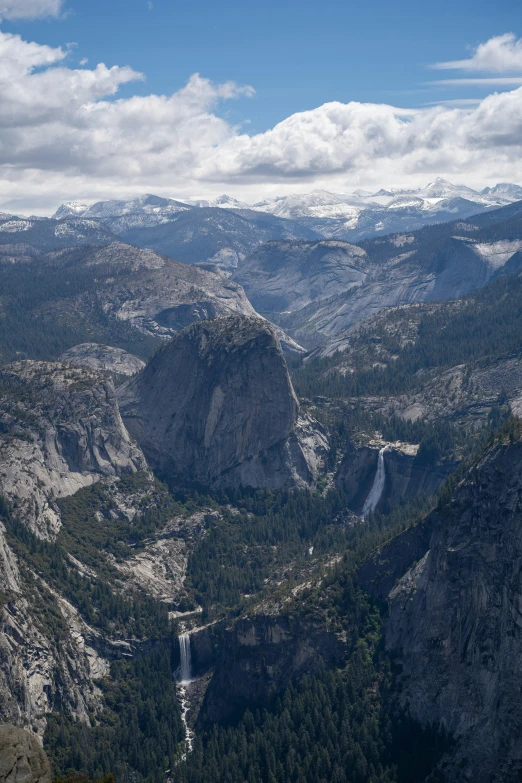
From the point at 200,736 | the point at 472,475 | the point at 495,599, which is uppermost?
the point at 472,475

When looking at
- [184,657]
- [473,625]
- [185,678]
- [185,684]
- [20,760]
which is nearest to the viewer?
[20,760]

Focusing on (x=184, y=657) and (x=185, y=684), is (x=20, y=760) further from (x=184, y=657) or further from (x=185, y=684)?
(x=184, y=657)

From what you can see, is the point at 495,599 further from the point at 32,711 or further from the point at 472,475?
the point at 32,711

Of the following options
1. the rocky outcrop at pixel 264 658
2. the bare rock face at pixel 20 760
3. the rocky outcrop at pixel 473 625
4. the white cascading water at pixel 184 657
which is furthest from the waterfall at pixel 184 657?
the bare rock face at pixel 20 760

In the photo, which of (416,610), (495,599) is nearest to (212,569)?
(416,610)

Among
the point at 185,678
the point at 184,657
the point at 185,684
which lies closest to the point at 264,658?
the point at 185,684

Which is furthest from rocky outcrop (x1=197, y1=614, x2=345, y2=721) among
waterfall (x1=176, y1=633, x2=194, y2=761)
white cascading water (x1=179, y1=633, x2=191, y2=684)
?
white cascading water (x1=179, y1=633, x2=191, y2=684)
